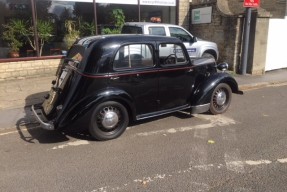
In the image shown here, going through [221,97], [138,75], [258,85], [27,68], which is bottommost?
[258,85]

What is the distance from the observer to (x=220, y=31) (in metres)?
11.9

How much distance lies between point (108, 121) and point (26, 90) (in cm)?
439

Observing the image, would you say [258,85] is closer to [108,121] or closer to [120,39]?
[120,39]

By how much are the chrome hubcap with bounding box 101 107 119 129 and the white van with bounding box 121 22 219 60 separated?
5.39 metres

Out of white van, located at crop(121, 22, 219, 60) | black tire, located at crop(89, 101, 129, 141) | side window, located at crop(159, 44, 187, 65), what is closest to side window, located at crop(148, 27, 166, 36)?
white van, located at crop(121, 22, 219, 60)

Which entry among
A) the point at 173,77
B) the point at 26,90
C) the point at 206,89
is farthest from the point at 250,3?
the point at 26,90

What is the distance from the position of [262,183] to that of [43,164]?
2933 millimetres

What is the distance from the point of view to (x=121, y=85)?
5.09 metres

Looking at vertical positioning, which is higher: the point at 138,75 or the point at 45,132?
the point at 138,75

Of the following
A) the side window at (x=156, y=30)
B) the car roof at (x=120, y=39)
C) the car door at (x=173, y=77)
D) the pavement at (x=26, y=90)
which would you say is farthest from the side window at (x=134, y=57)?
the side window at (x=156, y=30)

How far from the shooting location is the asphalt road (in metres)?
3.82

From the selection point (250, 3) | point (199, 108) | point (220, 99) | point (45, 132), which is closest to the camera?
point (45, 132)

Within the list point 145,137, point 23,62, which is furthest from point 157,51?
point 23,62

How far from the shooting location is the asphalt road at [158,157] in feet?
12.5
